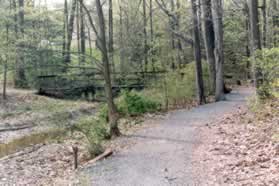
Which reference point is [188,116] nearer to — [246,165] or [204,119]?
[204,119]

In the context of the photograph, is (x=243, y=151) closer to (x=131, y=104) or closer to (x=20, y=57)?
(x=131, y=104)

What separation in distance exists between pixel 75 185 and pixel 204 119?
19.9ft

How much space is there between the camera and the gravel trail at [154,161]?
5602mm

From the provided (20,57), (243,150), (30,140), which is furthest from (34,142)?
(20,57)

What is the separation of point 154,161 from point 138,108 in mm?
6542

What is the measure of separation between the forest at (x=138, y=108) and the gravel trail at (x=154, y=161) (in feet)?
0.08

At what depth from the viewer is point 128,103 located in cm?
1305

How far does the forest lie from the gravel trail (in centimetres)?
2

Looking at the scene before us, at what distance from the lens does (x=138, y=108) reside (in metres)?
13.1

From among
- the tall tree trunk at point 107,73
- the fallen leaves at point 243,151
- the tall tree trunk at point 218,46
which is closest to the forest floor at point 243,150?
the fallen leaves at point 243,151

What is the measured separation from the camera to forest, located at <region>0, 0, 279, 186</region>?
6184mm

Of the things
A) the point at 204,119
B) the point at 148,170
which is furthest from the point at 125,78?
the point at 148,170

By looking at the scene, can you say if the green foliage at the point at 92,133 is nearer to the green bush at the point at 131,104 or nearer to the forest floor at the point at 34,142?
the forest floor at the point at 34,142

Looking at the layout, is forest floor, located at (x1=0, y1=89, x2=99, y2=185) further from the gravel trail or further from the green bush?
the green bush
